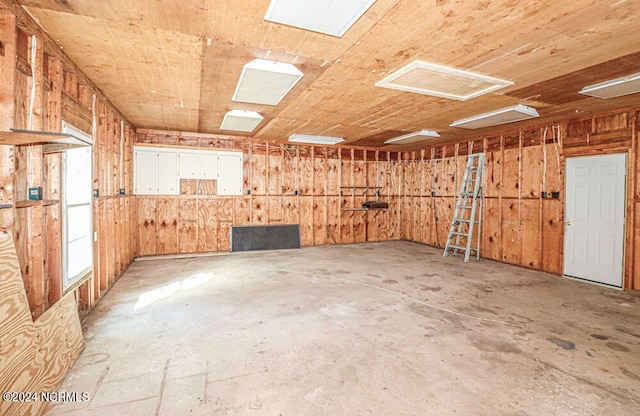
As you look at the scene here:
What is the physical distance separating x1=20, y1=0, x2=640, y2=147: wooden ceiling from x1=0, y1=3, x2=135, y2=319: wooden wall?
21 cm

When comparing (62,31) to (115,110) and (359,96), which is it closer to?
(115,110)

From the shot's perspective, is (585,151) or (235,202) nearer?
A: (585,151)

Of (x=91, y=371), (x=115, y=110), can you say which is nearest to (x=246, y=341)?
(x=91, y=371)

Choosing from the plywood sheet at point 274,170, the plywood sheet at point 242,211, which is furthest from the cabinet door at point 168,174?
the plywood sheet at point 274,170

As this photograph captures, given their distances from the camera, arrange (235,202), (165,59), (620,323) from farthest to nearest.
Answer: (235,202)
(620,323)
(165,59)

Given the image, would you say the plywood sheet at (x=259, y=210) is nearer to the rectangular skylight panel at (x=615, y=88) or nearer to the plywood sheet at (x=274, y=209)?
the plywood sheet at (x=274, y=209)

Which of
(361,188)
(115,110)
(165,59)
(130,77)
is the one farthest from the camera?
(361,188)

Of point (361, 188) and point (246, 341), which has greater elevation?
point (361, 188)

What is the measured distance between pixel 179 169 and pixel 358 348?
571 cm

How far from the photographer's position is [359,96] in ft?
13.1

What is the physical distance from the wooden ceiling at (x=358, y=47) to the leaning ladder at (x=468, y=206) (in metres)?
2.31

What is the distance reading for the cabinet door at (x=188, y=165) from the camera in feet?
21.7

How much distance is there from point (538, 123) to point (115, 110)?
24.3ft

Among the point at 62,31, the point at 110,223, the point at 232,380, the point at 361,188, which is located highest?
the point at 62,31
